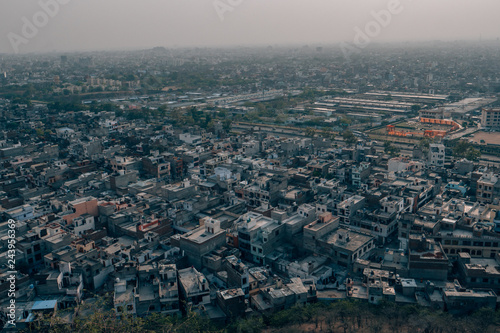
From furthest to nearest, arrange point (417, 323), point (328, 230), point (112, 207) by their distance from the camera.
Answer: point (112, 207)
point (328, 230)
point (417, 323)

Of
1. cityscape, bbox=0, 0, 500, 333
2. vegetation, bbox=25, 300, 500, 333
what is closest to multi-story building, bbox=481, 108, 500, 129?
cityscape, bbox=0, 0, 500, 333

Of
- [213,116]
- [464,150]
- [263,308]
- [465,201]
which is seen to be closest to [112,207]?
[263,308]

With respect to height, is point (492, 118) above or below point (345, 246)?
below

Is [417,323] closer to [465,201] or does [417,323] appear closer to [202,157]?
[465,201]

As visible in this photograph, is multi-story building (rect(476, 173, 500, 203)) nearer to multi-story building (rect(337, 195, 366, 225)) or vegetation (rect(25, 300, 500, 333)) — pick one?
multi-story building (rect(337, 195, 366, 225))

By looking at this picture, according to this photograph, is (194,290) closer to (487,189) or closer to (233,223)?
(233,223)

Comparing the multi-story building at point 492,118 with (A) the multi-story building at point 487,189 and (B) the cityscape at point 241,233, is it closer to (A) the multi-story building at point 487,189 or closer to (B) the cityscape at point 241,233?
(B) the cityscape at point 241,233

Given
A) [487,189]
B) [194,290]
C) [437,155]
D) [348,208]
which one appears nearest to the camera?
[194,290]

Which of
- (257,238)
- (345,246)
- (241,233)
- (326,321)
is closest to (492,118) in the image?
(345,246)
